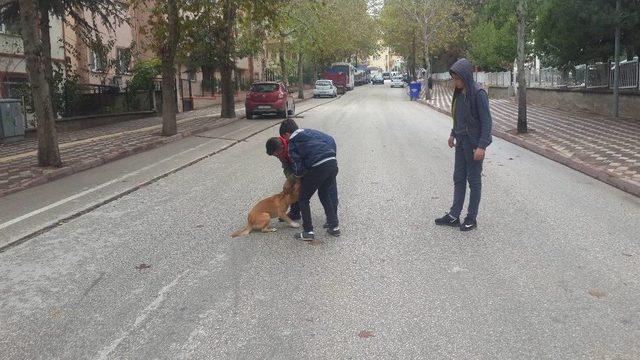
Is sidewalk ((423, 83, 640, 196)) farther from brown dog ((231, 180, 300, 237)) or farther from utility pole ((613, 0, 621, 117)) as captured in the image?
brown dog ((231, 180, 300, 237))

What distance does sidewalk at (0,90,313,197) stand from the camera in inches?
434

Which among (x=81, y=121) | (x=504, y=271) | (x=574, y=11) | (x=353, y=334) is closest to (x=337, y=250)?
(x=504, y=271)

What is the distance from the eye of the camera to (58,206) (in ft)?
27.8

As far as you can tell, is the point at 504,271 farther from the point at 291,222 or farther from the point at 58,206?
the point at 58,206

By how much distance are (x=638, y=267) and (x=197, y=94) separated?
39047 millimetres

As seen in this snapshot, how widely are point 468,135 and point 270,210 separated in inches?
87.3

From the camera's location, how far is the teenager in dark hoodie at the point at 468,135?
6336mm

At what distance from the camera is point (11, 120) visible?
56.8 feet

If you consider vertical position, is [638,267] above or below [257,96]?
below

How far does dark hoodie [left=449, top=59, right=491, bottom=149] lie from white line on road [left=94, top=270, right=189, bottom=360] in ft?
10.5

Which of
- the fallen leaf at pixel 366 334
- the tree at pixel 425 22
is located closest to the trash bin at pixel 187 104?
the tree at pixel 425 22

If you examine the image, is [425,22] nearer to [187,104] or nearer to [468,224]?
[187,104]

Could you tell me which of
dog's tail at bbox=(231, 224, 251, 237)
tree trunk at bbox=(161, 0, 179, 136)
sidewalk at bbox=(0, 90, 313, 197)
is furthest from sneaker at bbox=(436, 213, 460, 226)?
tree trunk at bbox=(161, 0, 179, 136)

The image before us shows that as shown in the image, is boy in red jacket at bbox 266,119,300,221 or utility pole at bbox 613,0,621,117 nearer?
boy in red jacket at bbox 266,119,300,221
